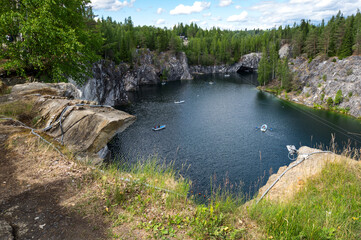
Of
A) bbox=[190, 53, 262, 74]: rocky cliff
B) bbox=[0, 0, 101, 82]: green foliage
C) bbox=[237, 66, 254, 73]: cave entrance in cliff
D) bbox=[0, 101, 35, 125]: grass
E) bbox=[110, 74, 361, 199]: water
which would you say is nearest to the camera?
bbox=[0, 101, 35, 125]: grass

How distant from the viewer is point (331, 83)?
7181 cm

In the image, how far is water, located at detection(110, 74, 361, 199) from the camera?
108 ft

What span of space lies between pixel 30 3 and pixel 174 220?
16.6 meters

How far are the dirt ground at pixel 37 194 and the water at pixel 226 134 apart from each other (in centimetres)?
1248

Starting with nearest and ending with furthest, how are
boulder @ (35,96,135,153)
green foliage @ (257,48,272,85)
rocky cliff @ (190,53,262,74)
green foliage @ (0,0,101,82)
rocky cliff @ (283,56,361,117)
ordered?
boulder @ (35,96,135,153) < green foliage @ (0,0,101,82) < rocky cliff @ (283,56,361,117) < green foliage @ (257,48,272,85) < rocky cliff @ (190,53,262,74)

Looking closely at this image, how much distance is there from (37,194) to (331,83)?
Answer: 8671 cm

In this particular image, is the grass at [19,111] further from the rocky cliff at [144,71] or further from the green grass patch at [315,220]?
the rocky cliff at [144,71]

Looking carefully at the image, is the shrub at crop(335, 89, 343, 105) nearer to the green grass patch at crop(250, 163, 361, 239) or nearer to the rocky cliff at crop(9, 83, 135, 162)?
the green grass patch at crop(250, 163, 361, 239)

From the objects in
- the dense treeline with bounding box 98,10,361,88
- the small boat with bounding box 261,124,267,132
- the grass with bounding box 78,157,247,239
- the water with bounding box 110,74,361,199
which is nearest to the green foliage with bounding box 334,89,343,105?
the water with bounding box 110,74,361,199

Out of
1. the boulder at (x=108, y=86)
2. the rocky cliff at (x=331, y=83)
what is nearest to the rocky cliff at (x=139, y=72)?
the boulder at (x=108, y=86)

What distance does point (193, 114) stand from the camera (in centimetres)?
6112

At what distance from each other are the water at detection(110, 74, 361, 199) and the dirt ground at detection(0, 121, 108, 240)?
40.9 feet

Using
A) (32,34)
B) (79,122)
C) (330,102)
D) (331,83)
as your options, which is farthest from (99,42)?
(331,83)

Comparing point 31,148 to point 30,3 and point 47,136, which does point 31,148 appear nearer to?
point 47,136
